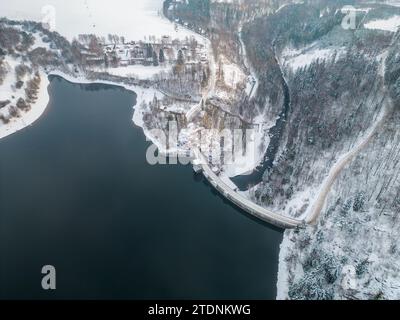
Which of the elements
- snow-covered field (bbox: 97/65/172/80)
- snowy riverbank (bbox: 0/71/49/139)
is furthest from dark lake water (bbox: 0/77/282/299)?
snow-covered field (bbox: 97/65/172/80)

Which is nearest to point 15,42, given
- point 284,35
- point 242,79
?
point 242,79

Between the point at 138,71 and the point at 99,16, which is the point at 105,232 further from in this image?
the point at 99,16

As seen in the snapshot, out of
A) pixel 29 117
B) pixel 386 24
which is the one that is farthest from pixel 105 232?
pixel 386 24

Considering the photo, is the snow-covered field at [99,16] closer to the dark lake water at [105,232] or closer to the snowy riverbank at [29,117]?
the snowy riverbank at [29,117]

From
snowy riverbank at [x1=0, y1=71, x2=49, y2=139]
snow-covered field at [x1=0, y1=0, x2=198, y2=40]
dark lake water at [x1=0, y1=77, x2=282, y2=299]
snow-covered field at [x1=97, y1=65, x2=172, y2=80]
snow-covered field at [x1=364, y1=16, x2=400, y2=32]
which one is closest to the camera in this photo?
dark lake water at [x1=0, y1=77, x2=282, y2=299]

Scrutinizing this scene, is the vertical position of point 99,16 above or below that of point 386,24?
above

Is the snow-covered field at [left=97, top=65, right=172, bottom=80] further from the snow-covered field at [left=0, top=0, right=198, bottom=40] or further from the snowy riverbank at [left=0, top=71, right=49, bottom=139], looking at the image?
the snowy riverbank at [left=0, top=71, right=49, bottom=139]
